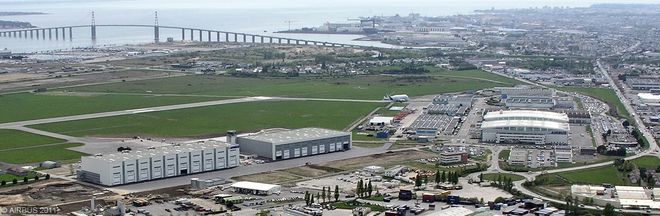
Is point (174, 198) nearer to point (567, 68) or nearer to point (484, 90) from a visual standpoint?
point (484, 90)

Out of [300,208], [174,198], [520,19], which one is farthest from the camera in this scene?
[520,19]

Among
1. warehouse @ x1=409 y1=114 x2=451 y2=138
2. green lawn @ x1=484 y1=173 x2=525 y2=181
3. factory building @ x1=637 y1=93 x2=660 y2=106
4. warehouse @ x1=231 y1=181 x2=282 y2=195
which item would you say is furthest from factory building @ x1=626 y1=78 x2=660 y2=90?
warehouse @ x1=231 y1=181 x2=282 y2=195

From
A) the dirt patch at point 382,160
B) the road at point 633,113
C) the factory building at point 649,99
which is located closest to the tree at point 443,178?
the dirt patch at point 382,160

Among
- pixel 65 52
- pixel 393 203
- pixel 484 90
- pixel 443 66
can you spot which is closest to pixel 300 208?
pixel 393 203

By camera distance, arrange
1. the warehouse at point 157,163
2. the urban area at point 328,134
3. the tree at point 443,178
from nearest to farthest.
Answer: the urban area at point 328,134, the warehouse at point 157,163, the tree at point 443,178

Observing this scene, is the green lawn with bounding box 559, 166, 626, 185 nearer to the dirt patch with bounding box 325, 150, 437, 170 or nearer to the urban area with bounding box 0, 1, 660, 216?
the urban area with bounding box 0, 1, 660, 216

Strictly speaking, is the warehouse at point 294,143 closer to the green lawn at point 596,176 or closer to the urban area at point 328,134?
the urban area at point 328,134
